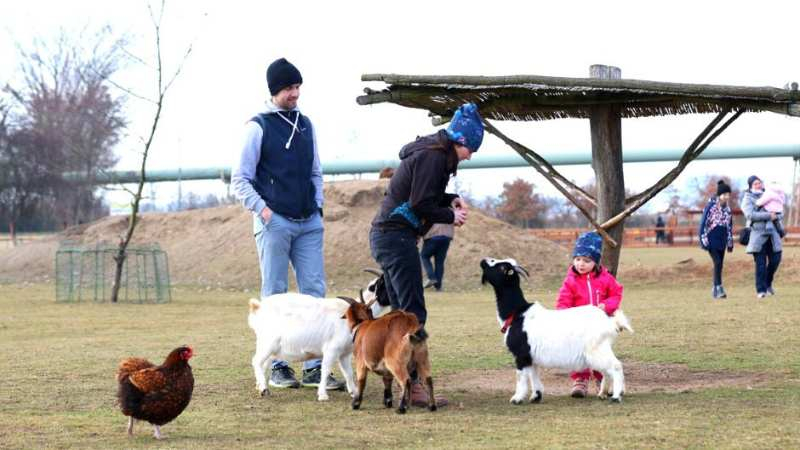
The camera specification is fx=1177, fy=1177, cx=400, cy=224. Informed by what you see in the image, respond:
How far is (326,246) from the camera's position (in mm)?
30406

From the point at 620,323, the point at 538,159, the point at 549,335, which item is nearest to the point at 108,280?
the point at 538,159

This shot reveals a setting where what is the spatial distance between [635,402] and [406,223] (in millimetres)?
2143

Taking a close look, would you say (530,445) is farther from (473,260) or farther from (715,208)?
(473,260)

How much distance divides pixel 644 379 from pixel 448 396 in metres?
1.96

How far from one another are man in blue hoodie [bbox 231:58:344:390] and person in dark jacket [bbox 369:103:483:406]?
1041mm

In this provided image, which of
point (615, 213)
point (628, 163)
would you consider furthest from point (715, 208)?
point (628, 163)

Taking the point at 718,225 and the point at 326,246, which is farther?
the point at 326,246

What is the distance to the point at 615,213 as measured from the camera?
10.7m

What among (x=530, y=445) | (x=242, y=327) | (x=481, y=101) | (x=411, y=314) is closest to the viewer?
(x=530, y=445)

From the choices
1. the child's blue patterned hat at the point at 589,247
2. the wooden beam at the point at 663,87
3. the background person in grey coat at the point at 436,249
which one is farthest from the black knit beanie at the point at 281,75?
the background person in grey coat at the point at 436,249

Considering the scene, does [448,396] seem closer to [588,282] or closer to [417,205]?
[588,282]

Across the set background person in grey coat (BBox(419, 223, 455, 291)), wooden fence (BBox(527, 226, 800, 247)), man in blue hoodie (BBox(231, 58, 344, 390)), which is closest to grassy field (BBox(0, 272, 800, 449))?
man in blue hoodie (BBox(231, 58, 344, 390))

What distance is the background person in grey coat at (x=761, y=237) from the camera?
799 inches

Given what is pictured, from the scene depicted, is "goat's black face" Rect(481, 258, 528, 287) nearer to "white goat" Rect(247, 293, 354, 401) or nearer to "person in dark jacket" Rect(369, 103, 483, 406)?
"person in dark jacket" Rect(369, 103, 483, 406)
